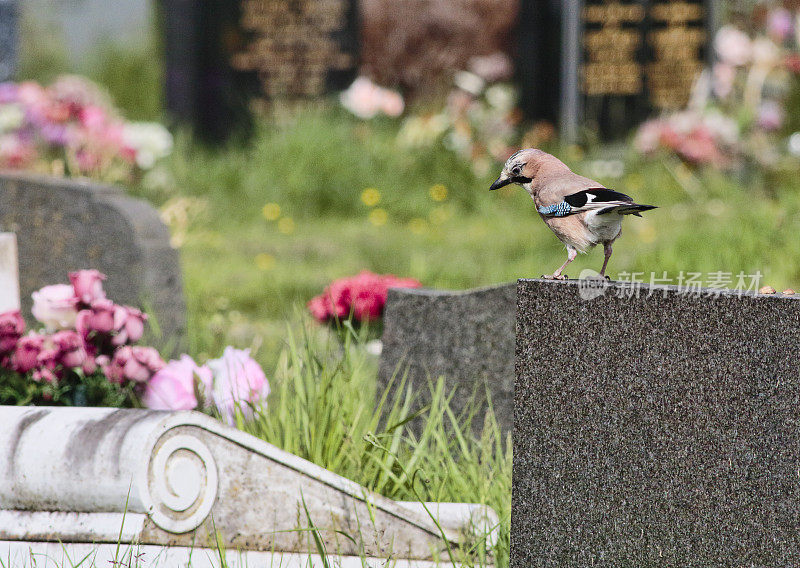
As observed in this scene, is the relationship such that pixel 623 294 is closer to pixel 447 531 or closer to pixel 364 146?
pixel 447 531

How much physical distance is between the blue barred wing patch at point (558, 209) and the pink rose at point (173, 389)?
54.0 inches

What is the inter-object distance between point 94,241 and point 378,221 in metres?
4.11

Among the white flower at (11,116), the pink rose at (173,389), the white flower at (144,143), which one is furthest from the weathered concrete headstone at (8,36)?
the pink rose at (173,389)

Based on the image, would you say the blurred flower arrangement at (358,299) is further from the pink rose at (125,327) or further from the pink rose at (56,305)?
the pink rose at (56,305)

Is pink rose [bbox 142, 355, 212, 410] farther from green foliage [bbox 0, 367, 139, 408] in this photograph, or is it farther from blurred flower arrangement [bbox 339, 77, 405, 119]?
blurred flower arrangement [bbox 339, 77, 405, 119]

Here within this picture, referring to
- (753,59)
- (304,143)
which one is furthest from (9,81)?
(753,59)

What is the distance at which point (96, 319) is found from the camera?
3.13 m

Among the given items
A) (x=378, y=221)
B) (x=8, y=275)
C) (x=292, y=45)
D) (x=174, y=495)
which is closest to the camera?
(x=174, y=495)

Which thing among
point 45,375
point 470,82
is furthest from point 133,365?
point 470,82

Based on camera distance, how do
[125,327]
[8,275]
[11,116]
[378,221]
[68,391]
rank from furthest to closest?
[378,221] < [11,116] < [8,275] < [125,327] < [68,391]

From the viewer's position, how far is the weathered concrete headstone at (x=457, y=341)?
3363 millimetres

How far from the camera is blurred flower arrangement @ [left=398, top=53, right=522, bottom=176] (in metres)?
9.19

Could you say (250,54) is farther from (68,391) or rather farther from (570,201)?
(570,201)

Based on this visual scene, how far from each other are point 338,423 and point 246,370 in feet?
1.46
